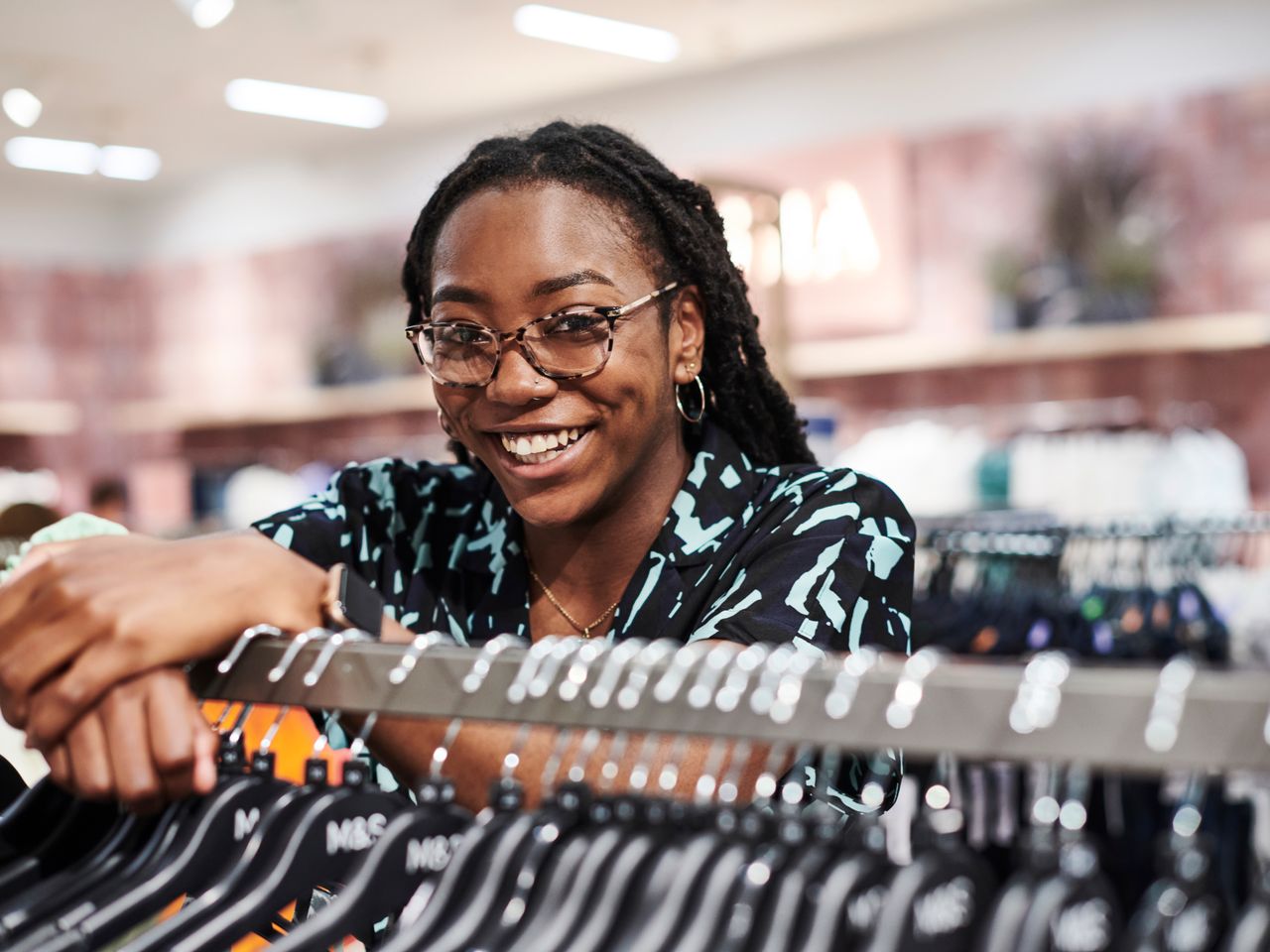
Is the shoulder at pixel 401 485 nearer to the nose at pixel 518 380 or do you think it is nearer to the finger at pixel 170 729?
the nose at pixel 518 380

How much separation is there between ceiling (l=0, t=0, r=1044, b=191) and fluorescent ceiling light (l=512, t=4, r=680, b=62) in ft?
0.24

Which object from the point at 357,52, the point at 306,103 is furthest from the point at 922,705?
the point at 306,103

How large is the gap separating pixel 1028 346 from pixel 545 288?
3974 mm

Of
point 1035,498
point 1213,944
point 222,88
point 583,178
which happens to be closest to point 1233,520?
point 1035,498

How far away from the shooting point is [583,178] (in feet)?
4.70

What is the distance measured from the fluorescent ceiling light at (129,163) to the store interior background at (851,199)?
10 centimetres

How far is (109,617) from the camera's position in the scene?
2.91 feet

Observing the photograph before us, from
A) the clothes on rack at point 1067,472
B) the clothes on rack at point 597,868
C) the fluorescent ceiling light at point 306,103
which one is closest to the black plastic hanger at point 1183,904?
the clothes on rack at point 597,868

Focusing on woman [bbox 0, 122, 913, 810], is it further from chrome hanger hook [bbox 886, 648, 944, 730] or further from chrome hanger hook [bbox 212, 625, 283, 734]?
chrome hanger hook [bbox 886, 648, 944, 730]

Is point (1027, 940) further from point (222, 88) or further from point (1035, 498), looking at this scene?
point (222, 88)

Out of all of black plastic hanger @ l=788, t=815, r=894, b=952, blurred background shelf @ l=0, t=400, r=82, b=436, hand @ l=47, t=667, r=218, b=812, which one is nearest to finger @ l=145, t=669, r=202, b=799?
hand @ l=47, t=667, r=218, b=812

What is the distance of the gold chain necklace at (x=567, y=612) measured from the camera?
1.54 metres

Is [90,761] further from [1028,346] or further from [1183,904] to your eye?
[1028,346]

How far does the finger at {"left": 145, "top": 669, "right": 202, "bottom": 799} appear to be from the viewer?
0.89 metres
